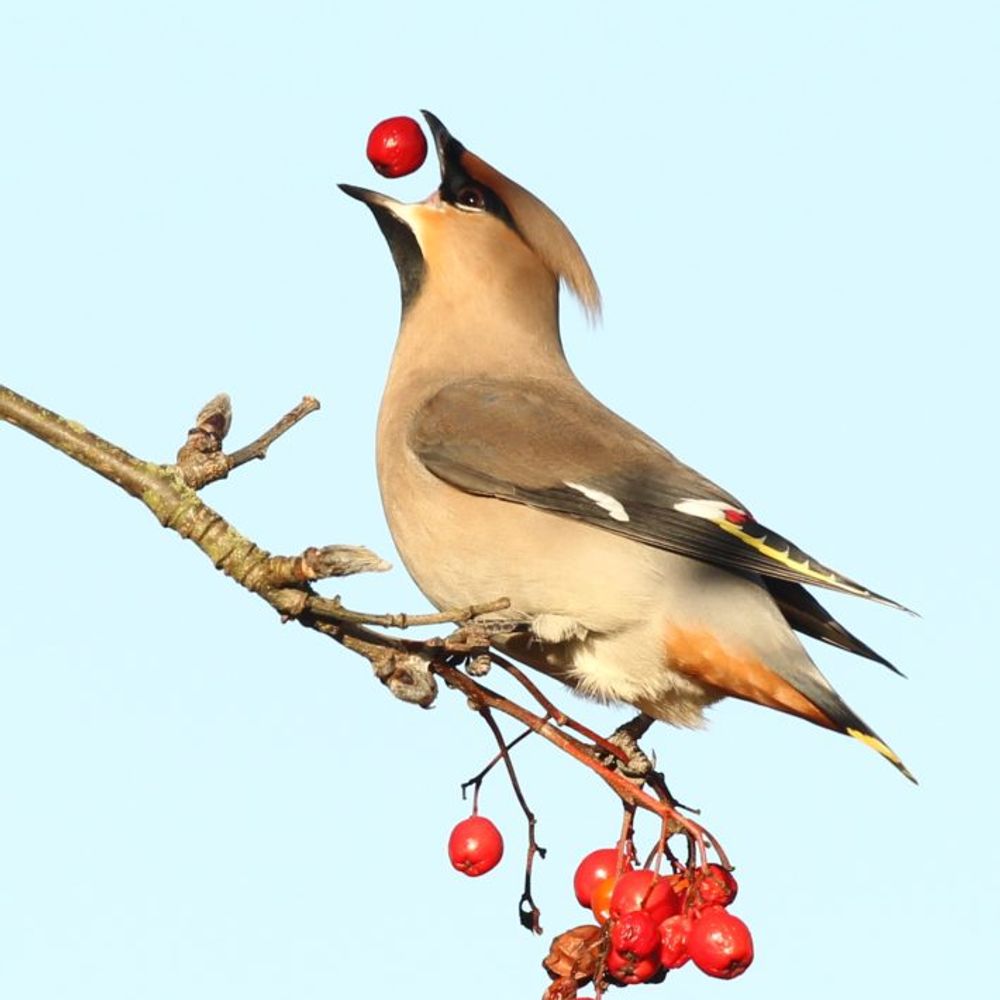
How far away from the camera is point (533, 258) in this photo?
5207 mm

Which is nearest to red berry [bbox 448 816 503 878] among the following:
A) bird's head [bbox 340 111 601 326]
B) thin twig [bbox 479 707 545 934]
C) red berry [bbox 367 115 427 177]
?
thin twig [bbox 479 707 545 934]

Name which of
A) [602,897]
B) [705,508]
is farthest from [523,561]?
[602,897]

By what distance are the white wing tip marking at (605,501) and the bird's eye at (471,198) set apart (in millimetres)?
997

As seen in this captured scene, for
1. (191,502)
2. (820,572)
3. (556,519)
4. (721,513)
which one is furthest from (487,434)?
(191,502)

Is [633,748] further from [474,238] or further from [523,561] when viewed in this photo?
[474,238]

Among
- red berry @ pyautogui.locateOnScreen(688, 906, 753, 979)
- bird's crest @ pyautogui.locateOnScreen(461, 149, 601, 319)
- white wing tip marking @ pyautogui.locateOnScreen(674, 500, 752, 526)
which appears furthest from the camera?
bird's crest @ pyautogui.locateOnScreen(461, 149, 601, 319)

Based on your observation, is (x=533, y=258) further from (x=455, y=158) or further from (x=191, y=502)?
(x=191, y=502)

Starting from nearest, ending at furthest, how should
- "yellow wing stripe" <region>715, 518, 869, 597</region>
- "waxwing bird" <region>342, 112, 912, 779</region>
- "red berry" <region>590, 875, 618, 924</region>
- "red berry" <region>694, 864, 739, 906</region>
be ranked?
"red berry" <region>694, 864, 739, 906</region>
"red berry" <region>590, 875, 618, 924</region>
"yellow wing stripe" <region>715, 518, 869, 597</region>
"waxwing bird" <region>342, 112, 912, 779</region>

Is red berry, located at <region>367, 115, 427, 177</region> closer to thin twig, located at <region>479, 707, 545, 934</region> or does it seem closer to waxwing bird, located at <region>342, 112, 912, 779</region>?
waxwing bird, located at <region>342, 112, 912, 779</region>

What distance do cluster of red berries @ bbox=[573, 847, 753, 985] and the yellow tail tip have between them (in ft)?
1.37

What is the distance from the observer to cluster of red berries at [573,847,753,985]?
3436mm

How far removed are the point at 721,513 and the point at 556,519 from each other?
38cm

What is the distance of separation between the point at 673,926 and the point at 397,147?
1.98 metres

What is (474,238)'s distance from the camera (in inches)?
202
